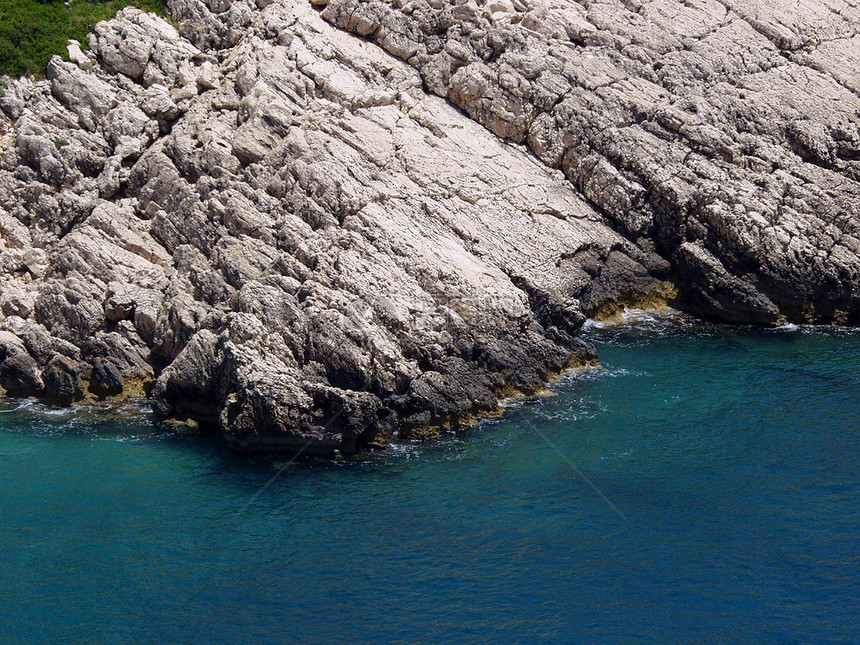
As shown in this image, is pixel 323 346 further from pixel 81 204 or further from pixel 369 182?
pixel 81 204

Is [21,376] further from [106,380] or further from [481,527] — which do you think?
[481,527]

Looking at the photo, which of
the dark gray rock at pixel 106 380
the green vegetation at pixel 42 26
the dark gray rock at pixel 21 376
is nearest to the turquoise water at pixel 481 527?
the dark gray rock at pixel 21 376

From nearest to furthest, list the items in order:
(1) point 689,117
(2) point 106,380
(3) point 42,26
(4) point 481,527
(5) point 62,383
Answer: (4) point 481,527, (5) point 62,383, (2) point 106,380, (1) point 689,117, (3) point 42,26

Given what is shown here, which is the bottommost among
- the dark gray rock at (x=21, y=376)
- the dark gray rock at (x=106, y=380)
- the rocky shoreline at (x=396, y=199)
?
the dark gray rock at (x=21, y=376)

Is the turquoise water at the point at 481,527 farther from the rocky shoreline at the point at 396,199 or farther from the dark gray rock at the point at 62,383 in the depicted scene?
the rocky shoreline at the point at 396,199

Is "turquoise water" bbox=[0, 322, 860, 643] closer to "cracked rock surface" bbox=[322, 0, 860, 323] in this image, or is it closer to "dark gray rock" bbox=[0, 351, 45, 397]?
"dark gray rock" bbox=[0, 351, 45, 397]

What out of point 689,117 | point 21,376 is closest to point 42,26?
point 21,376

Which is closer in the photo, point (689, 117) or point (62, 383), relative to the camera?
point (62, 383)
